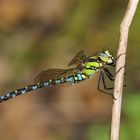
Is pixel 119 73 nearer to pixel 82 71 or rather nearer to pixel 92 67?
pixel 92 67

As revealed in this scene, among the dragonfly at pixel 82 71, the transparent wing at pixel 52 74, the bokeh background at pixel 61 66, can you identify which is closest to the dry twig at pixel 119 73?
the dragonfly at pixel 82 71

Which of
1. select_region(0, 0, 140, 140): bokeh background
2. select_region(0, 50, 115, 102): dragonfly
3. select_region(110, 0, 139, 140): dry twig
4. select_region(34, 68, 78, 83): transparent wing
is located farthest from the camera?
select_region(0, 0, 140, 140): bokeh background

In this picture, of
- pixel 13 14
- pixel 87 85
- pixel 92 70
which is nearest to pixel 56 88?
pixel 87 85

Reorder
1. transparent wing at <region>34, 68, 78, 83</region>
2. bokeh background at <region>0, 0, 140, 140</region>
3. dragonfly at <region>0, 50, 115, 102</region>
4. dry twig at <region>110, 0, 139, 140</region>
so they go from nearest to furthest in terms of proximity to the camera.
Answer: dry twig at <region>110, 0, 139, 140</region> < dragonfly at <region>0, 50, 115, 102</region> < transparent wing at <region>34, 68, 78, 83</region> < bokeh background at <region>0, 0, 140, 140</region>

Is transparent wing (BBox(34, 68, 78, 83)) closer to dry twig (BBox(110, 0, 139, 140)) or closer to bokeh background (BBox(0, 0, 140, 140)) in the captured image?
bokeh background (BBox(0, 0, 140, 140))

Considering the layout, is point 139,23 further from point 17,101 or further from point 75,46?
point 17,101

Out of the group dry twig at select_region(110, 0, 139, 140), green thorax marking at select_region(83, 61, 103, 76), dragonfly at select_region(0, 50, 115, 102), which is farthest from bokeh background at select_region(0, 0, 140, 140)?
dry twig at select_region(110, 0, 139, 140)

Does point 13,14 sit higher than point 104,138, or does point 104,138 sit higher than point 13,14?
point 13,14

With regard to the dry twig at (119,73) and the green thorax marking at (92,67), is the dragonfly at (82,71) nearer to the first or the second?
the green thorax marking at (92,67)
